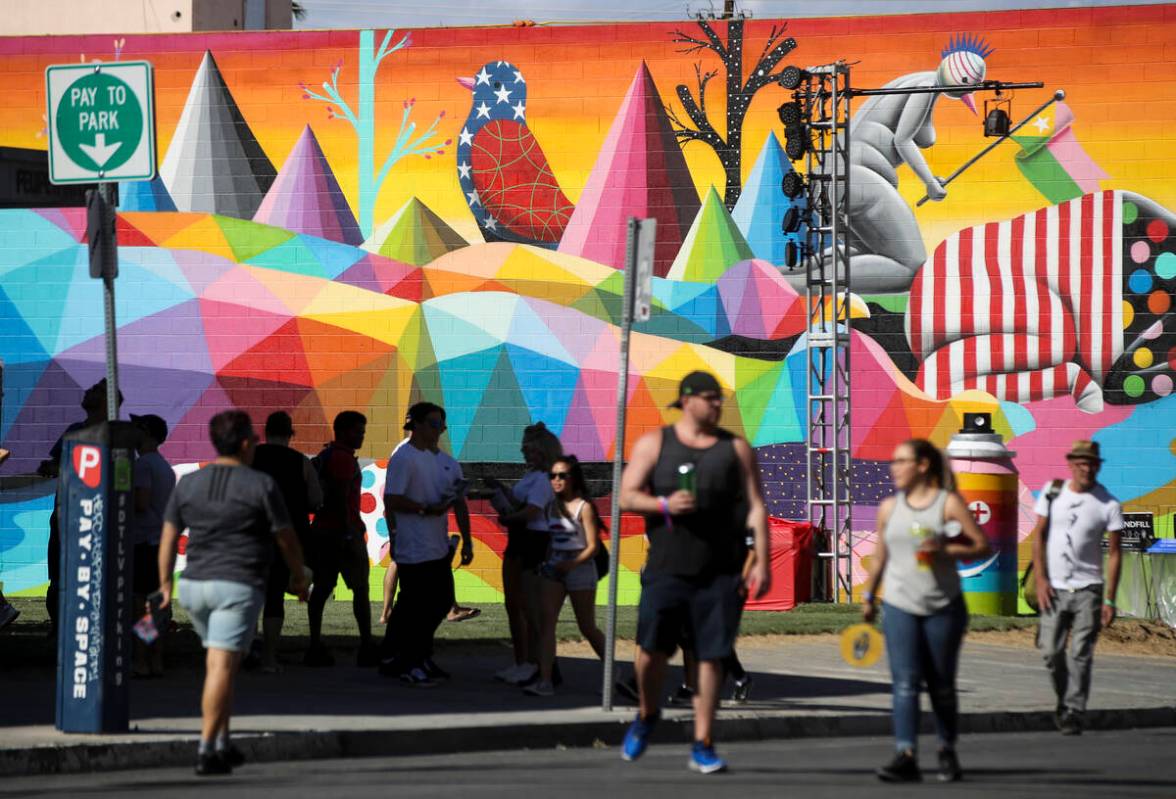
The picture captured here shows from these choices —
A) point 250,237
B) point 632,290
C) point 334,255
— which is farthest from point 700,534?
point 250,237

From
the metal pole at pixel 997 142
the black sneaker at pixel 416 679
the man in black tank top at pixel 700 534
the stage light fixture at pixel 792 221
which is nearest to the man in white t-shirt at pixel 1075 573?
the man in black tank top at pixel 700 534

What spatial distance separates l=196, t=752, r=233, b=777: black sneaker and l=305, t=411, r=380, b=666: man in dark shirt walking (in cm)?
515

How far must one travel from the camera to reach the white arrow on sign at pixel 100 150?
10836 millimetres

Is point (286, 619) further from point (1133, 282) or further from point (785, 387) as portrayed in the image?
point (1133, 282)

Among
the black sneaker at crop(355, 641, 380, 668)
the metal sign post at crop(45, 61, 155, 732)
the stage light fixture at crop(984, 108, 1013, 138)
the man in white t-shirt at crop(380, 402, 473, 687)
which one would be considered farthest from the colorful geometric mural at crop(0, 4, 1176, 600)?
the metal sign post at crop(45, 61, 155, 732)

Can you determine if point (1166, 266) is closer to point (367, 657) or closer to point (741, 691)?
point (741, 691)

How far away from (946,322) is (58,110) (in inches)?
656

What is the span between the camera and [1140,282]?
24.9m

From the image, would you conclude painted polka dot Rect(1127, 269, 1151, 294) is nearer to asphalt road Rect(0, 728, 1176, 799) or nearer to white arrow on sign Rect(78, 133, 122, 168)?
asphalt road Rect(0, 728, 1176, 799)

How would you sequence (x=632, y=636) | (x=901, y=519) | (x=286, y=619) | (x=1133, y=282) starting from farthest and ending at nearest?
(x=1133, y=282)
(x=286, y=619)
(x=632, y=636)
(x=901, y=519)

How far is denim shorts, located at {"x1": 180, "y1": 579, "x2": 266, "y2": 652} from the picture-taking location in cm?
936

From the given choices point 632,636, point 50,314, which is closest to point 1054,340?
point 632,636

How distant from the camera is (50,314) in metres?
27.3

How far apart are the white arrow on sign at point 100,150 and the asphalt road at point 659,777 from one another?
3.51m
